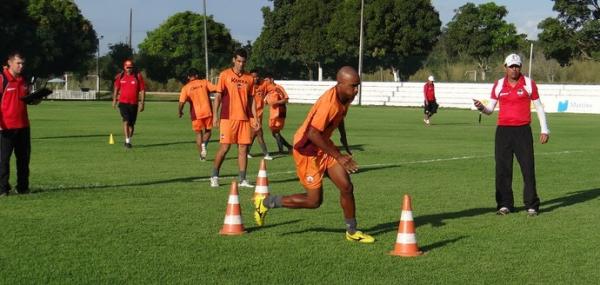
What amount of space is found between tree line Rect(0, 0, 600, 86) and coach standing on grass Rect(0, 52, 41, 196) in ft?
202

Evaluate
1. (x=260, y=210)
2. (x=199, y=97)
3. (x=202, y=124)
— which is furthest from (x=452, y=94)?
(x=260, y=210)

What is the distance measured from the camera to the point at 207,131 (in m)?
18.5

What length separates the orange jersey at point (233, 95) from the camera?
12.9 m

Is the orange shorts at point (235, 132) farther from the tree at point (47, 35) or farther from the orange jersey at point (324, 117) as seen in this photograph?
the tree at point (47, 35)

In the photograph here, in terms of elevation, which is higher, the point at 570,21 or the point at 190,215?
the point at 570,21

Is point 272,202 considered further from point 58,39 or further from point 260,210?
point 58,39

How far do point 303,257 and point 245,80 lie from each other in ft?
18.7

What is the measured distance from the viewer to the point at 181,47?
106 metres

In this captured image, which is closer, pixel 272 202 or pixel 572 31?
pixel 272 202

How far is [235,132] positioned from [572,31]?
194 ft

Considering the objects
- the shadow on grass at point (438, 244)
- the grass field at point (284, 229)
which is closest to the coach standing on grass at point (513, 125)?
the grass field at point (284, 229)

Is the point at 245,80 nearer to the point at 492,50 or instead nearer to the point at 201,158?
the point at 201,158

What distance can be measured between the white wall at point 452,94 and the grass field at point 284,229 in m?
27.7

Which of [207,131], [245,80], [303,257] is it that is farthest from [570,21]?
[303,257]
